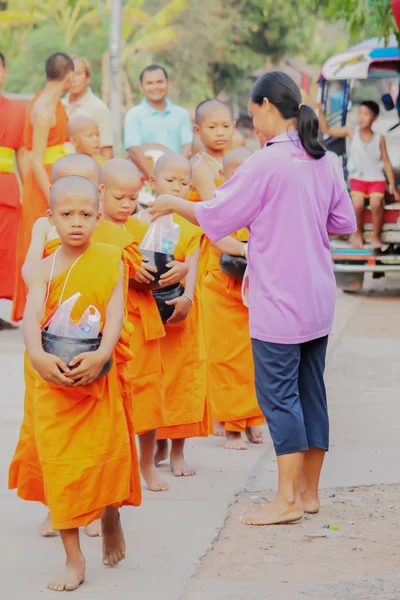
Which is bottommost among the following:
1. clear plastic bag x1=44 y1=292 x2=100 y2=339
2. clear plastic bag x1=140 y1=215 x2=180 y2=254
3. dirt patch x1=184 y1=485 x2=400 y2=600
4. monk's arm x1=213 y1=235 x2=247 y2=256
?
dirt patch x1=184 y1=485 x2=400 y2=600

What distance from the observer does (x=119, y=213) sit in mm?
5164

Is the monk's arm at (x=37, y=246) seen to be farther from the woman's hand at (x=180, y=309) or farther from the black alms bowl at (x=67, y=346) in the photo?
the woman's hand at (x=180, y=309)

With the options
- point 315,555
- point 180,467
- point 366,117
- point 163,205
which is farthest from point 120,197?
point 366,117

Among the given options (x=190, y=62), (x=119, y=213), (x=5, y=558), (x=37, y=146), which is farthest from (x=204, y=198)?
(x=190, y=62)

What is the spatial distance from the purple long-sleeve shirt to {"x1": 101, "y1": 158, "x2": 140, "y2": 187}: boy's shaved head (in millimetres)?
389

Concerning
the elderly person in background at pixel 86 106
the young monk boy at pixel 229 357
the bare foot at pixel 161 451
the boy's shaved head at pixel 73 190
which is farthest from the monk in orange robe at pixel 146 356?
the elderly person in background at pixel 86 106

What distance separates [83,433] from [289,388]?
1145mm

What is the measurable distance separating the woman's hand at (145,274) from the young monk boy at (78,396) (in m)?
0.95

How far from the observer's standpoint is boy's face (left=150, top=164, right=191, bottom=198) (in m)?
5.59

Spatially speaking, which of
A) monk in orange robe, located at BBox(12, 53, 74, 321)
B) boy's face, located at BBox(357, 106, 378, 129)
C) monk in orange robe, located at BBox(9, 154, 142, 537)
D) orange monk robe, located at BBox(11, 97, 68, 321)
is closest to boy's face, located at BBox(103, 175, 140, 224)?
monk in orange robe, located at BBox(9, 154, 142, 537)

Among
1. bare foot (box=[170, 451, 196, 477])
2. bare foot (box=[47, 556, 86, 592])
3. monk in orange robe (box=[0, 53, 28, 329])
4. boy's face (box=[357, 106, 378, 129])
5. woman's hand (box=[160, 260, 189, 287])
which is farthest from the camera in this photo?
boy's face (box=[357, 106, 378, 129])

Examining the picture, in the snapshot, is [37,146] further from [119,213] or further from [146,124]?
[119,213]

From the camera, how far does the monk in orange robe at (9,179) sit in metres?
9.25

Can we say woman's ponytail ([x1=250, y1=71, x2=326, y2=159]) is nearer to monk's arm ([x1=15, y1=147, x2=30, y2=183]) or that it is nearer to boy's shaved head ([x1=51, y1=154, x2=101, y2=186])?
boy's shaved head ([x1=51, y1=154, x2=101, y2=186])
